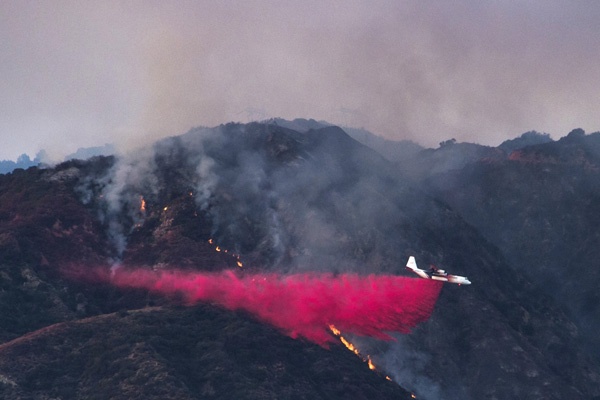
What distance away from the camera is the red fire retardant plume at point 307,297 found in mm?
167500

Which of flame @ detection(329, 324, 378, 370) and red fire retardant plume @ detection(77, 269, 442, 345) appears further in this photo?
flame @ detection(329, 324, 378, 370)

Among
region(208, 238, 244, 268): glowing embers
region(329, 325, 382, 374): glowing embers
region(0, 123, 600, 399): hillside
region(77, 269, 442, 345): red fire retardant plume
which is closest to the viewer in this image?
region(0, 123, 600, 399): hillside

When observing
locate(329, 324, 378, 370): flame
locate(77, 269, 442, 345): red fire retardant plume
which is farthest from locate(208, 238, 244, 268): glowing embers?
locate(329, 324, 378, 370): flame

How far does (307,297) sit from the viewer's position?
172m

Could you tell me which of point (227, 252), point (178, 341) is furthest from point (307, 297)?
point (178, 341)

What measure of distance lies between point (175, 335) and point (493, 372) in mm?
87091

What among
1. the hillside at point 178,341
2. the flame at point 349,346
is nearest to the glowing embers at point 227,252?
the hillside at point 178,341

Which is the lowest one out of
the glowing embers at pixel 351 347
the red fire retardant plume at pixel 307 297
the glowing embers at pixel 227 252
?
the glowing embers at pixel 351 347

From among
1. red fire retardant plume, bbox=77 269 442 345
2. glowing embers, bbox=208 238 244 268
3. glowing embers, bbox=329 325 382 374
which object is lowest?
glowing embers, bbox=329 325 382 374

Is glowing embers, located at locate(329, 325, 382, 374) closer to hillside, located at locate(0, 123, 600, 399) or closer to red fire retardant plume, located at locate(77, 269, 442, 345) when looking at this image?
hillside, located at locate(0, 123, 600, 399)

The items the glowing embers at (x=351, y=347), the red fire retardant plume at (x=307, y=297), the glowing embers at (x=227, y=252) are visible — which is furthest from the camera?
the glowing embers at (x=227, y=252)

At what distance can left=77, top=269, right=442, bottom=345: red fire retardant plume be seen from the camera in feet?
550

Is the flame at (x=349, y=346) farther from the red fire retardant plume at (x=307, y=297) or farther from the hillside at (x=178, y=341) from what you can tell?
the red fire retardant plume at (x=307, y=297)

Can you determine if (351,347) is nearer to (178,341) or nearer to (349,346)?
(349,346)
